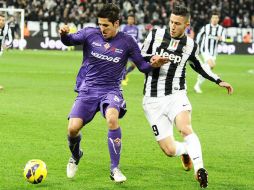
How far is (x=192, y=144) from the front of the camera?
26.1ft

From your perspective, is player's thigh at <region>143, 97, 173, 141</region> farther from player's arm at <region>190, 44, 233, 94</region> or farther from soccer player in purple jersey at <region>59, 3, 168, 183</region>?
player's arm at <region>190, 44, 233, 94</region>

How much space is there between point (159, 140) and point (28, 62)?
22.8 m

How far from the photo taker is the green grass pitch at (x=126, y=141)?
27.4 feet

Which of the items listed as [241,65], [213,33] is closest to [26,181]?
[213,33]

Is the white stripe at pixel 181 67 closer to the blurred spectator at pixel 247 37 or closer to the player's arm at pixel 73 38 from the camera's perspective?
the player's arm at pixel 73 38

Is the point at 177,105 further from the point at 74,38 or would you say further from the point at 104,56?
the point at 74,38

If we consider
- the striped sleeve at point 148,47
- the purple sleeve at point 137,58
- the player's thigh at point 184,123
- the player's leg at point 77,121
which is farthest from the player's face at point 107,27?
the player's thigh at point 184,123

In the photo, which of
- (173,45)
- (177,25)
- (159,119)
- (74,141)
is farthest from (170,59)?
(74,141)

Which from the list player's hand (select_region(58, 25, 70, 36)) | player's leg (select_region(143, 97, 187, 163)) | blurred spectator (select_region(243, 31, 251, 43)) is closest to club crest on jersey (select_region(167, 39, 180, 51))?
player's leg (select_region(143, 97, 187, 163))

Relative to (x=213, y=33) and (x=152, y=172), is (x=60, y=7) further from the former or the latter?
(x=152, y=172)

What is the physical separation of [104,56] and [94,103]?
58 cm

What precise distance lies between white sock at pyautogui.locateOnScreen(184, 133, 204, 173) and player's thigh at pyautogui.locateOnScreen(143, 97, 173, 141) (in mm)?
535

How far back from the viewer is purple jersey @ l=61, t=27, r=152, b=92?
8.30 meters

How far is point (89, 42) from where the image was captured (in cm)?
834
